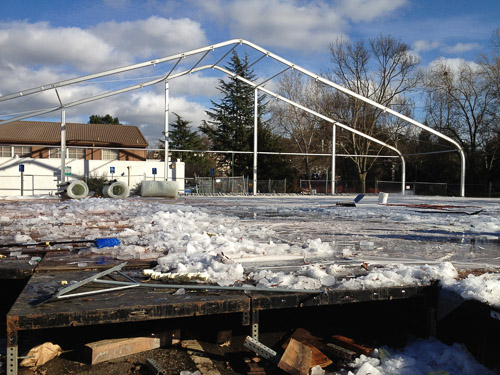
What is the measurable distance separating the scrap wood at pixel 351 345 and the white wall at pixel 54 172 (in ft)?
84.1

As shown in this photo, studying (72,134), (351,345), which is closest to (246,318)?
(351,345)

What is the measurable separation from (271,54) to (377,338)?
2302 cm

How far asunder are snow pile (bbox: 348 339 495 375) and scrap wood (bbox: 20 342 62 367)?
2222 millimetres

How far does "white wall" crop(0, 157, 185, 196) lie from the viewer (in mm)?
29547

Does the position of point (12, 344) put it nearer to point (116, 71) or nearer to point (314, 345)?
point (314, 345)

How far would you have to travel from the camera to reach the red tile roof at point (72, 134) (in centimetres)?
3978

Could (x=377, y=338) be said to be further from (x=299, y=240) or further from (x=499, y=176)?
(x=499, y=176)

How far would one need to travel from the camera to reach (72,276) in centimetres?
375

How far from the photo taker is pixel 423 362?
10.2 ft

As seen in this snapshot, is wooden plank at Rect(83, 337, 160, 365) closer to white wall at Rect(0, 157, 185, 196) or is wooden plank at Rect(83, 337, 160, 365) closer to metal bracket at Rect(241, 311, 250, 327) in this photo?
metal bracket at Rect(241, 311, 250, 327)

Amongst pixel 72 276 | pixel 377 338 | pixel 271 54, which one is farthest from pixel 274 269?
pixel 271 54

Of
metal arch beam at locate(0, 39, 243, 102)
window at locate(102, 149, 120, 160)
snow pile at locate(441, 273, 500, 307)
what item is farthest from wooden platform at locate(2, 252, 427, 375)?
window at locate(102, 149, 120, 160)

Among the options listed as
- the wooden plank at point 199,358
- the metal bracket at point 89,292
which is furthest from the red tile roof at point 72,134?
the wooden plank at point 199,358

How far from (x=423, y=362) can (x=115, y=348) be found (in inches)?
90.8
